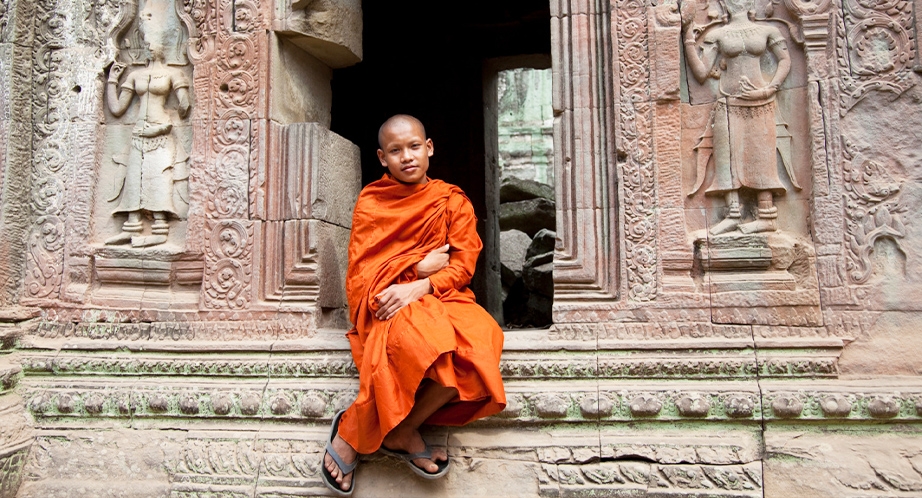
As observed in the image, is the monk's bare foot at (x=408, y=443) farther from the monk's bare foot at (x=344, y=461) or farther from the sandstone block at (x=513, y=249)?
the sandstone block at (x=513, y=249)

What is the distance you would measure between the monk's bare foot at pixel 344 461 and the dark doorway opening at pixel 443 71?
13.3ft

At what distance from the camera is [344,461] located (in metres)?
3.37

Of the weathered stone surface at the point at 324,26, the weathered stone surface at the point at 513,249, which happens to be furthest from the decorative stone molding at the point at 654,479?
the weathered stone surface at the point at 513,249

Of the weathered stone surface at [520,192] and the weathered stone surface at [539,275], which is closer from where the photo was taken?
the weathered stone surface at [539,275]

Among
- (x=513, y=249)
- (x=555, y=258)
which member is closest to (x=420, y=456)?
(x=555, y=258)

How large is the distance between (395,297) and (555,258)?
961 mm

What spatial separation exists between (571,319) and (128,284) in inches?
101

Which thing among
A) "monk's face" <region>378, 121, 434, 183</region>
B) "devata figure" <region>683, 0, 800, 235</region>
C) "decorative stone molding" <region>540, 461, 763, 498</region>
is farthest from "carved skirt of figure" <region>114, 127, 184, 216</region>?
"devata figure" <region>683, 0, 800, 235</region>

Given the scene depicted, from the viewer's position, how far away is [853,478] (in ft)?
10.6

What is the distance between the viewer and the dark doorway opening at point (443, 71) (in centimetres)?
735

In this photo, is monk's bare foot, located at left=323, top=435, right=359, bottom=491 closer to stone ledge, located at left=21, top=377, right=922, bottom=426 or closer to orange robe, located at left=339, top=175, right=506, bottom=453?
orange robe, located at left=339, top=175, right=506, bottom=453

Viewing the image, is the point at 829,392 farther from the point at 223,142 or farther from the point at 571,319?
the point at 223,142

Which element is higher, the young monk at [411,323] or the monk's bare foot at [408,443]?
the young monk at [411,323]

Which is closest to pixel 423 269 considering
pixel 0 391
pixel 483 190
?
pixel 0 391
